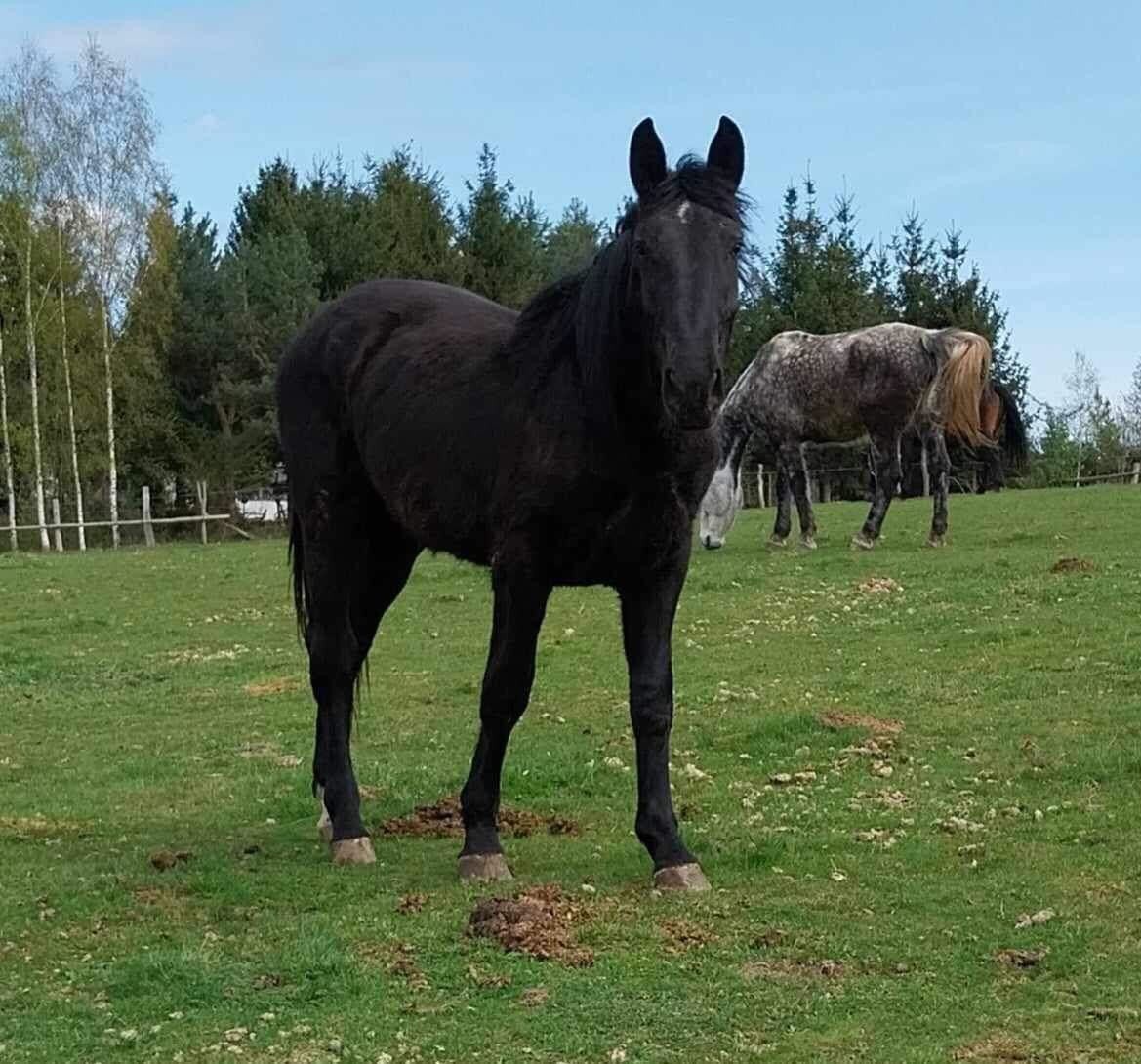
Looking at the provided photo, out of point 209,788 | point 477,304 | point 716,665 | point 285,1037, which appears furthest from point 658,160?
point 716,665

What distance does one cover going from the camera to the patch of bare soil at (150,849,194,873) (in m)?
6.38

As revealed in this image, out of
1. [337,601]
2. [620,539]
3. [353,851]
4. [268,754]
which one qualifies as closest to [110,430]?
[268,754]

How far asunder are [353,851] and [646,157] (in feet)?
10.5

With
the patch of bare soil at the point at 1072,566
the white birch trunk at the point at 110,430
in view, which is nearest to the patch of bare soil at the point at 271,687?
the patch of bare soil at the point at 1072,566

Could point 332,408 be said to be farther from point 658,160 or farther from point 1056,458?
point 1056,458

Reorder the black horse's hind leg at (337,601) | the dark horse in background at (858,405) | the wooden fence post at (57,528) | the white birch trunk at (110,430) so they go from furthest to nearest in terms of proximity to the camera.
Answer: the white birch trunk at (110,430), the wooden fence post at (57,528), the dark horse in background at (858,405), the black horse's hind leg at (337,601)

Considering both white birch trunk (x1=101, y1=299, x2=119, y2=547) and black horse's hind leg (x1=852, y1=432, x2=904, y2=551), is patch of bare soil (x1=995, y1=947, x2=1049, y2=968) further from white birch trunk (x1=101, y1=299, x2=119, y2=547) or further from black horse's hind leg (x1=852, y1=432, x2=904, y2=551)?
white birch trunk (x1=101, y1=299, x2=119, y2=547)

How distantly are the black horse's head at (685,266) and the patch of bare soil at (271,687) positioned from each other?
23.4ft

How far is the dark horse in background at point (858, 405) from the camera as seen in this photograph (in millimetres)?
18625

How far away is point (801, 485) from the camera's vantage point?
19781mm

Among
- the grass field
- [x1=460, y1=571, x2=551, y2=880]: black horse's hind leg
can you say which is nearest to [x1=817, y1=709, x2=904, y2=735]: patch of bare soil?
the grass field

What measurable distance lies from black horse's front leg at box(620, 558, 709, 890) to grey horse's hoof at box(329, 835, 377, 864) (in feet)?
4.32

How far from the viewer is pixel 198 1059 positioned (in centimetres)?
410

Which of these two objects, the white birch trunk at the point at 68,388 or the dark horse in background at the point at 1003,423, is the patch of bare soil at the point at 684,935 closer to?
the dark horse in background at the point at 1003,423
